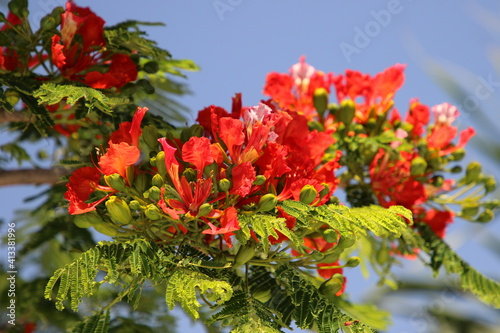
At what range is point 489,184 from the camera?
2273 millimetres

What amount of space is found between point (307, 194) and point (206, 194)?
222 mm

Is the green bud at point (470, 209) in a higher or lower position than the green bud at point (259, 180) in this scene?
higher

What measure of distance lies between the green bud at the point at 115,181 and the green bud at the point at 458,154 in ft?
4.09

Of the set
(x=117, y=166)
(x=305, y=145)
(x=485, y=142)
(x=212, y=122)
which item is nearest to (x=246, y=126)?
(x=212, y=122)

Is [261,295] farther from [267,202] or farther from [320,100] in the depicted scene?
[320,100]

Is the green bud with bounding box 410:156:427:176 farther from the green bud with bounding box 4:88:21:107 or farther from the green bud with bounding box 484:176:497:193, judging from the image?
the green bud with bounding box 4:88:21:107

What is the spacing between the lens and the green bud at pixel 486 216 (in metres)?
2.25

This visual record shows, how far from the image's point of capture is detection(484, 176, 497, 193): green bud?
7.45ft

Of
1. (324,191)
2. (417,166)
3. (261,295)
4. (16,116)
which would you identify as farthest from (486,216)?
(16,116)

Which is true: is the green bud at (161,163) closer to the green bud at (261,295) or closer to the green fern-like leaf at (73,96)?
the green fern-like leaf at (73,96)

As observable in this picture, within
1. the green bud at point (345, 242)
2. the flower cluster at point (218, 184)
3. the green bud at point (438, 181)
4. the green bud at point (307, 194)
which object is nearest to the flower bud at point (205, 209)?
the flower cluster at point (218, 184)

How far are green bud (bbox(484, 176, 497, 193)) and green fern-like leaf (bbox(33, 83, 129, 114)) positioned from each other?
128 centimetres

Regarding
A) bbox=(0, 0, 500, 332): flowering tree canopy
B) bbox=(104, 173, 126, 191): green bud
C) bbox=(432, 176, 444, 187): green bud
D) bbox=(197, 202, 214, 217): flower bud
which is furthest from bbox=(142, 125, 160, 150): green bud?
bbox=(432, 176, 444, 187): green bud

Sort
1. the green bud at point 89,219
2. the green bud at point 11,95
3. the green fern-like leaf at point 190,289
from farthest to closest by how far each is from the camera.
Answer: the green bud at point 11,95
the green bud at point 89,219
the green fern-like leaf at point 190,289
